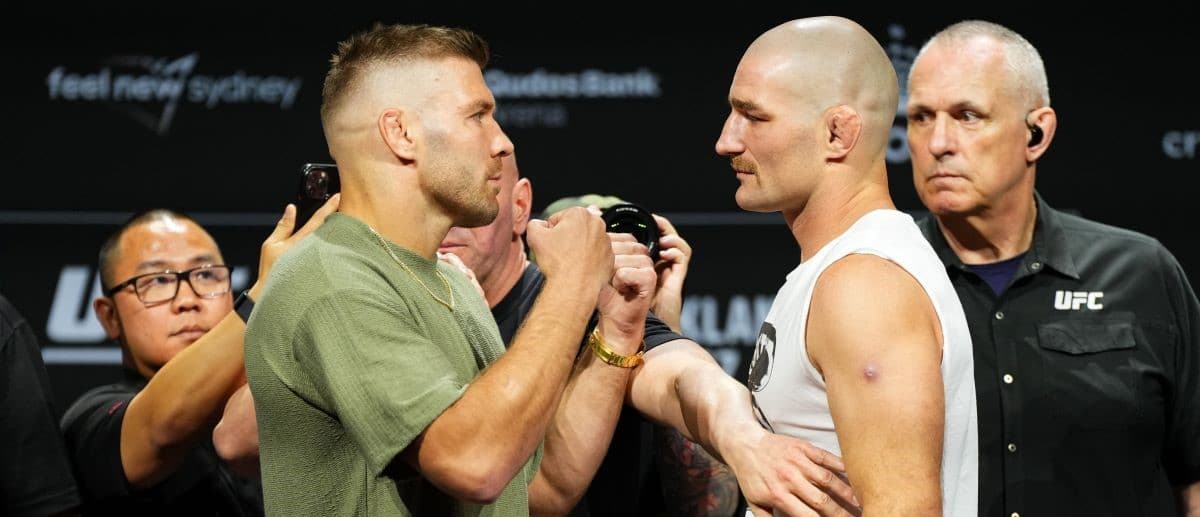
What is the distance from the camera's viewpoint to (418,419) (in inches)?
63.7

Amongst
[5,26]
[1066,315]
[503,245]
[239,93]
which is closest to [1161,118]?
[1066,315]

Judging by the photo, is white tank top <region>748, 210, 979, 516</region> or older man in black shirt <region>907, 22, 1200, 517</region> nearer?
white tank top <region>748, 210, 979, 516</region>

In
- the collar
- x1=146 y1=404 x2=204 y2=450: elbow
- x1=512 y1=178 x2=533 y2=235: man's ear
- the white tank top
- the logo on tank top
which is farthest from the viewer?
x1=512 y1=178 x2=533 y2=235: man's ear

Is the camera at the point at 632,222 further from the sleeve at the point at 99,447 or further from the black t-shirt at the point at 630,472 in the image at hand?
the sleeve at the point at 99,447

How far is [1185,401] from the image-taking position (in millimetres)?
2590

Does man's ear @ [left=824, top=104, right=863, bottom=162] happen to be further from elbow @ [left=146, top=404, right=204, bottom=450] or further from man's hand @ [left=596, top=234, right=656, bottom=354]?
elbow @ [left=146, top=404, right=204, bottom=450]

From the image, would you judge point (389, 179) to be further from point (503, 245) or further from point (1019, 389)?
point (1019, 389)

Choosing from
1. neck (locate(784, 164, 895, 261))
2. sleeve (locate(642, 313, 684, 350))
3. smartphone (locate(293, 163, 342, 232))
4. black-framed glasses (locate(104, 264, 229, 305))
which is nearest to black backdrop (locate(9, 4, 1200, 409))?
black-framed glasses (locate(104, 264, 229, 305))

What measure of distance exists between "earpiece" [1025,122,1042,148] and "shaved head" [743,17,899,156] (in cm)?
91

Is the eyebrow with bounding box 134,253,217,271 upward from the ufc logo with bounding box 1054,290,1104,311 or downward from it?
downward

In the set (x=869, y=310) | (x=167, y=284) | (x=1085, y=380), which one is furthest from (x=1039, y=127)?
(x=167, y=284)

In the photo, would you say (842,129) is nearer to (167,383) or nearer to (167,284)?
(167,383)

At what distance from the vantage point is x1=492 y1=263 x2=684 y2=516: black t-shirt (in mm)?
2518

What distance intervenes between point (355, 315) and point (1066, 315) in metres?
1.59
